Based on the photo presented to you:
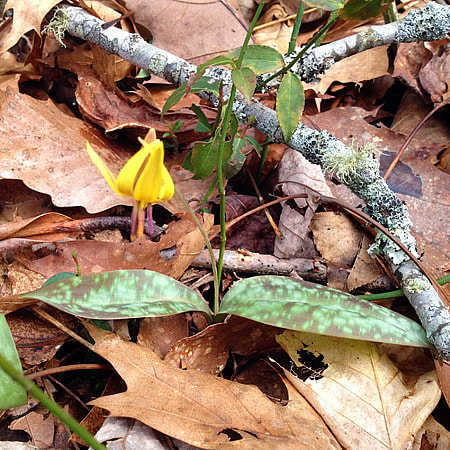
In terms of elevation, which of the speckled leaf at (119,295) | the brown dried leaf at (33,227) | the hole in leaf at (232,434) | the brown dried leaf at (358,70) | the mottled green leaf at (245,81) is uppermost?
the mottled green leaf at (245,81)

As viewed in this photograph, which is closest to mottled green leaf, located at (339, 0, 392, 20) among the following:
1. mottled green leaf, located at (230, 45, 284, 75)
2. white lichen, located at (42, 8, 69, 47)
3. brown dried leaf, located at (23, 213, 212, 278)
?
mottled green leaf, located at (230, 45, 284, 75)

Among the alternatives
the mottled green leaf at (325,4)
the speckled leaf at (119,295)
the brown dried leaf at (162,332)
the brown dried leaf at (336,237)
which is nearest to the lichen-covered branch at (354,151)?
the brown dried leaf at (336,237)

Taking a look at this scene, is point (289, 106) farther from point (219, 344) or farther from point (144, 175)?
point (219, 344)

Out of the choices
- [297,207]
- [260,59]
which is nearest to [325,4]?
[260,59]

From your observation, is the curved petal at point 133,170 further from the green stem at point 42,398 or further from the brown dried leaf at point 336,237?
the brown dried leaf at point 336,237

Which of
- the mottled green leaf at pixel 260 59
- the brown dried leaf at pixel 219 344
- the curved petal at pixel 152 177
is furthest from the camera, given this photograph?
the brown dried leaf at pixel 219 344

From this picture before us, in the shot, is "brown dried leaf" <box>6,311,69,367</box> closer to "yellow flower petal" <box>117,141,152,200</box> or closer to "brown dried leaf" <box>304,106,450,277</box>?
"yellow flower petal" <box>117,141,152,200</box>

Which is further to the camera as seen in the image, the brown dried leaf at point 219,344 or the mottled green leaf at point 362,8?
the brown dried leaf at point 219,344
